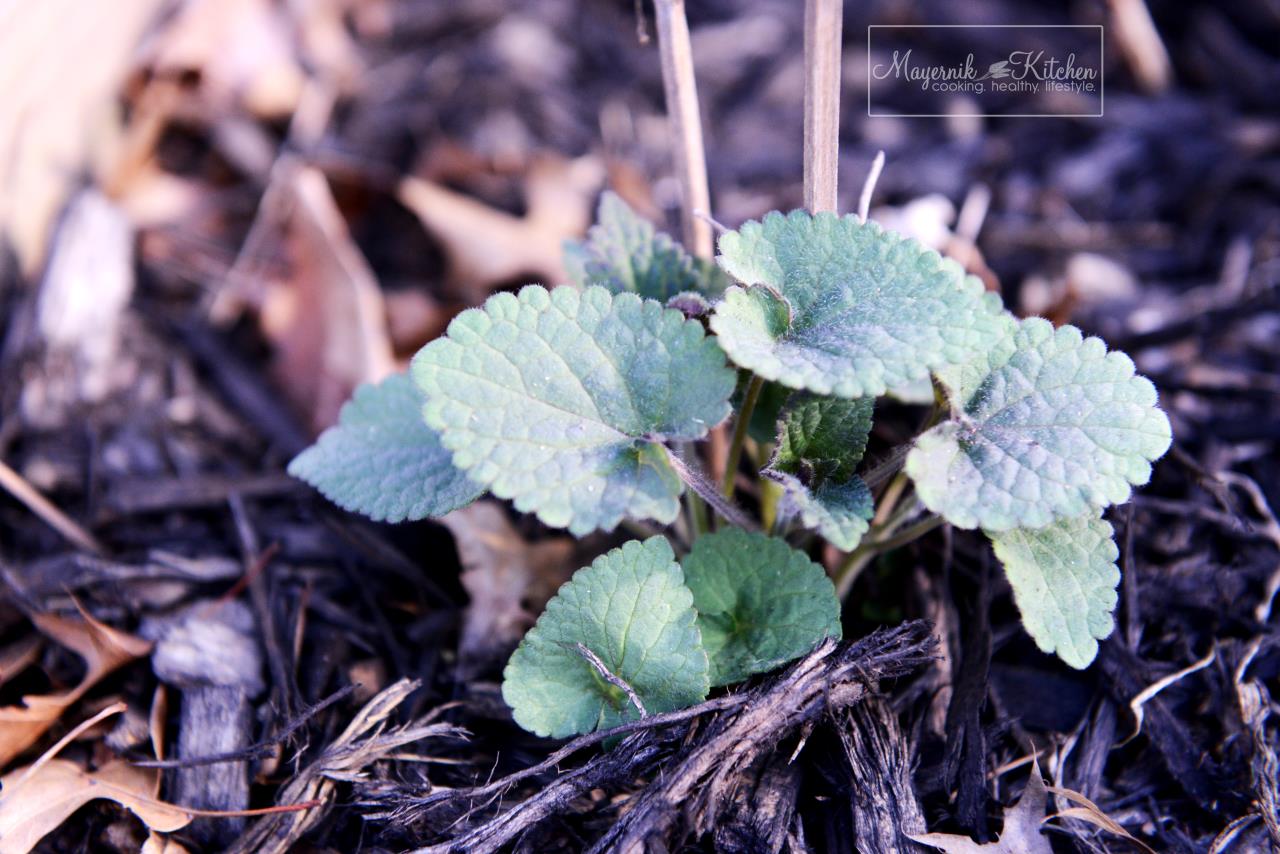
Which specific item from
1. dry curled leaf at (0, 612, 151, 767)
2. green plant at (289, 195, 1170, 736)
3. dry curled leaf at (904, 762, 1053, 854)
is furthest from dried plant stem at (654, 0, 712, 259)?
dry curled leaf at (0, 612, 151, 767)

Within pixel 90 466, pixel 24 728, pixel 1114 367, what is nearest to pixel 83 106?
pixel 90 466

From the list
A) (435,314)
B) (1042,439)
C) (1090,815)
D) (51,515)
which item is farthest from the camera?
(435,314)

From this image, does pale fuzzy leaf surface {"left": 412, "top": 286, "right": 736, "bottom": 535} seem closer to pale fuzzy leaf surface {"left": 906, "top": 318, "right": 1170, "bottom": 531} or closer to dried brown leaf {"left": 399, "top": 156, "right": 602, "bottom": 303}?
pale fuzzy leaf surface {"left": 906, "top": 318, "right": 1170, "bottom": 531}

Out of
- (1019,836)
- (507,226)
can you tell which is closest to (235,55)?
(507,226)

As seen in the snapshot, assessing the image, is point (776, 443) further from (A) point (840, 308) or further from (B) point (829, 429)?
(A) point (840, 308)

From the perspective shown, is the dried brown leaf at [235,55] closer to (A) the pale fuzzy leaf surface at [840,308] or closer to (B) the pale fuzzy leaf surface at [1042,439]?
(A) the pale fuzzy leaf surface at [840,308]

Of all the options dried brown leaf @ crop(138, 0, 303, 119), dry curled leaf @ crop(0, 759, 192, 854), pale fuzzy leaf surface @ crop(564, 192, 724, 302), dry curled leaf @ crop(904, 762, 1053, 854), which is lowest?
dry curled leaf @ crop(904, 762, 1053, 854)
